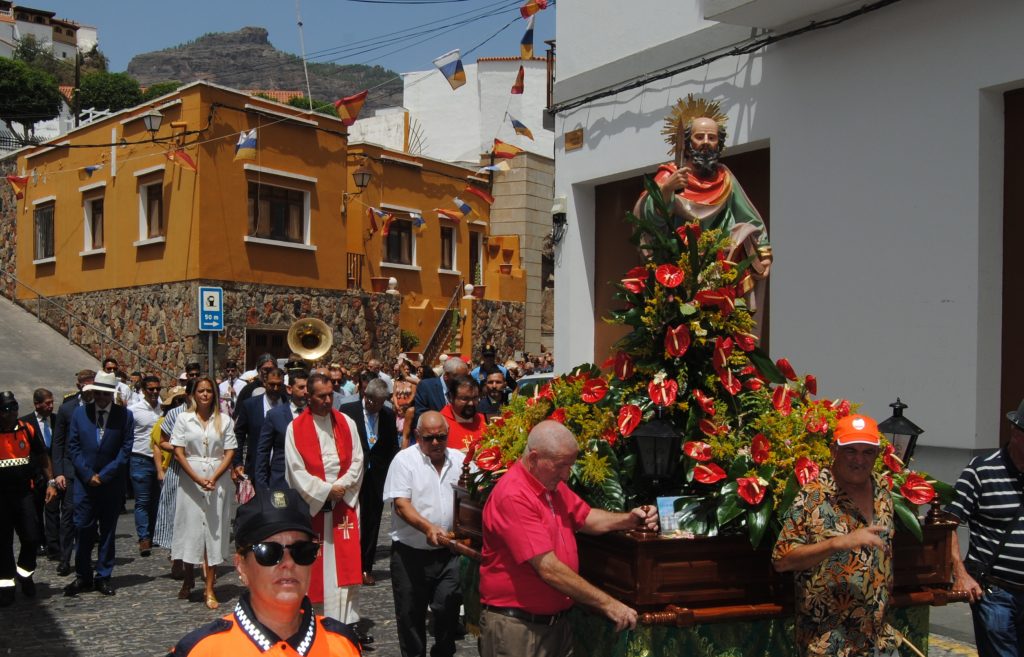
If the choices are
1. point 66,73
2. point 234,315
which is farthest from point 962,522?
point 66,73

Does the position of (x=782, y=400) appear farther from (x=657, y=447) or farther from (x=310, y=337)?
(x=310, y=337)

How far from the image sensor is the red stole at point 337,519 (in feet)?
22.6

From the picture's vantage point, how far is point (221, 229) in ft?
74.8

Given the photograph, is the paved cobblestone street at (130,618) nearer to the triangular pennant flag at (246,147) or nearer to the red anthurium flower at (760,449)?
the red anthurium flower at (760,449)

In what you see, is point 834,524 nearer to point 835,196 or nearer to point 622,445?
point 622,445

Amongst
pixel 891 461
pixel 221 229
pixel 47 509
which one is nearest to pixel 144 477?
pixel 47 509

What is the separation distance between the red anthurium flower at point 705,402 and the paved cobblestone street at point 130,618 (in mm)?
3034

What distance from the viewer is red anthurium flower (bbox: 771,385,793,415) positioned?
4.91 meters

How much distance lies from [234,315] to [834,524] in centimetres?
2029

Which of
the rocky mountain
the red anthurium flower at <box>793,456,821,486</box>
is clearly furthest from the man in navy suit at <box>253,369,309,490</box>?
the rocky mountain

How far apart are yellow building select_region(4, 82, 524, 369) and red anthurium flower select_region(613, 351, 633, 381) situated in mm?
17581

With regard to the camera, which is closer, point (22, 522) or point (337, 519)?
point (337, 519)

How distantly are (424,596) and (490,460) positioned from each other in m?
1.32

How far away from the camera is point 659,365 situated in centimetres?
502
